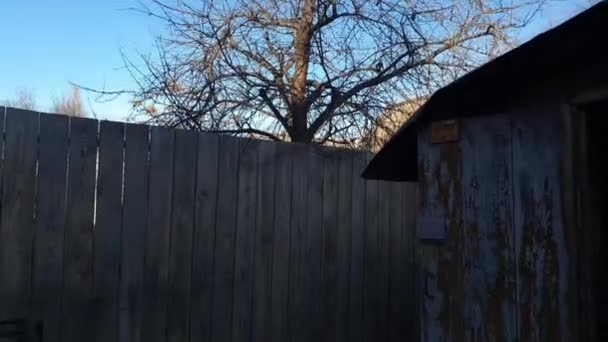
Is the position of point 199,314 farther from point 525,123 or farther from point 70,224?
point 525,123

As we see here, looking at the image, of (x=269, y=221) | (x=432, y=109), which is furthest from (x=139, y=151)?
(x=432, y=109)

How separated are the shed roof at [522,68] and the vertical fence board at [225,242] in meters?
1.14

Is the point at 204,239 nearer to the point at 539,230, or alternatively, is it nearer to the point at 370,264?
the point at 370,264

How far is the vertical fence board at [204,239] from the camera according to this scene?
12.5 ft

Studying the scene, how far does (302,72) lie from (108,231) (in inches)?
119

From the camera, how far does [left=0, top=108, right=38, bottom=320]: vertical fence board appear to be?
3004 mm

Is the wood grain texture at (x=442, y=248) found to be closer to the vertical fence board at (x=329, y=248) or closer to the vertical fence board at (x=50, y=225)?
the vertical fence board at (x=329, y=248)

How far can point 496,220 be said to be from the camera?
301 cm

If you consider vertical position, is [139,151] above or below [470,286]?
above

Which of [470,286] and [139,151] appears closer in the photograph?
[470,286]

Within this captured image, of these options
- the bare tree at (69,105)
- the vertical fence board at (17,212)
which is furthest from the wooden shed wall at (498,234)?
the bare tree at (69,105)

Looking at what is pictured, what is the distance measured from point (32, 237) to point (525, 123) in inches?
101

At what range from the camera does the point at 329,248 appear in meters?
4.62

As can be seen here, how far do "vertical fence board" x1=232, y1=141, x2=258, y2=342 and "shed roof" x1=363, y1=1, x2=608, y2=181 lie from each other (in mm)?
1089
